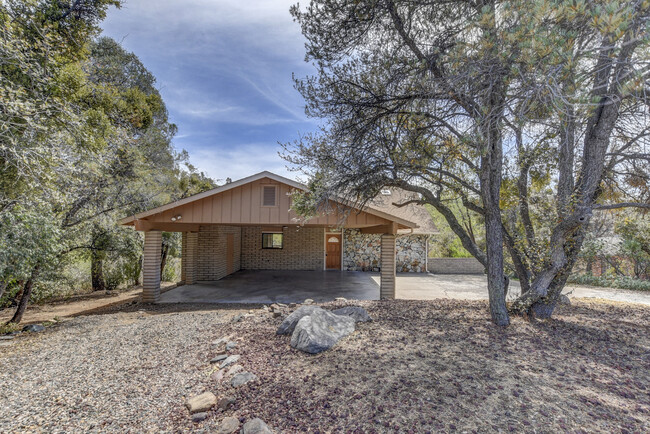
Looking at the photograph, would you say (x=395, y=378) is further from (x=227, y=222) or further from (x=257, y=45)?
(x=257, y=45)

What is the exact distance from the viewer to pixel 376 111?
5.52 m

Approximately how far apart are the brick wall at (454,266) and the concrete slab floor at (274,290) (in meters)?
5.59

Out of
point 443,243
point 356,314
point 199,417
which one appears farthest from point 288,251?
point 199,417

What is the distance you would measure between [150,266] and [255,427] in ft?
25.7

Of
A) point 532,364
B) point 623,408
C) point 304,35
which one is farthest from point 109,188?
point 623,408

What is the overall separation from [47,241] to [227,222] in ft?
12.8

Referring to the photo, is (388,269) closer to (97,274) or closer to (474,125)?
(474,125)

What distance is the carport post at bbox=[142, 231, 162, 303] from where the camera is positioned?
29.0ft

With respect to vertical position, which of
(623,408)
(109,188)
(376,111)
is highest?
(376,111)

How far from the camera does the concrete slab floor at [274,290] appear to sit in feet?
30.0

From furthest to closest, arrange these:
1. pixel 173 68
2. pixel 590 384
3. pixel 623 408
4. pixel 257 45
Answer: pixel 173 68, pixel 257 45, pixel 590 384, pixel 623 408

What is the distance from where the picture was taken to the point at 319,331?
165 inches

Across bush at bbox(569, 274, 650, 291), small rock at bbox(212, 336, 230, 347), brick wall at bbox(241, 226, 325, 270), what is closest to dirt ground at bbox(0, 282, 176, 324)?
small rock at bbox(212, 336, 230, 347)

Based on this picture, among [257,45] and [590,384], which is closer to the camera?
[590,384]
